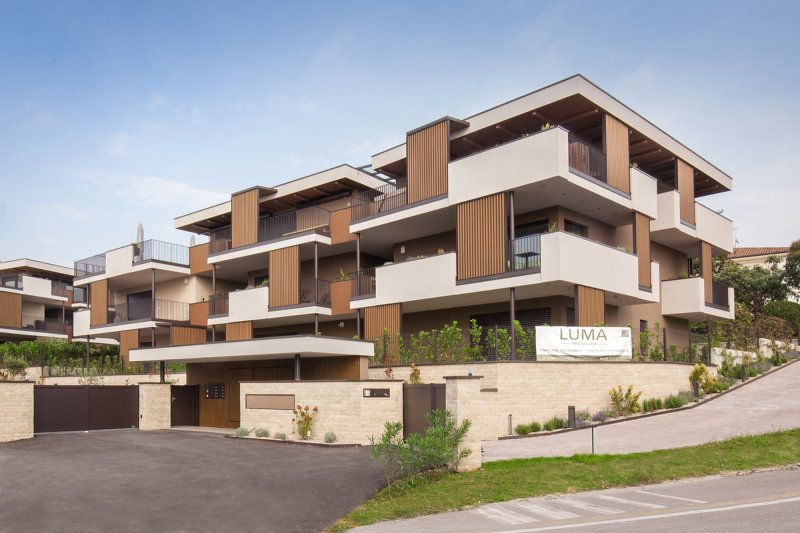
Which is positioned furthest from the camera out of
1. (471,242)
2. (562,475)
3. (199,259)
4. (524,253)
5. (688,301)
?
(199,259)

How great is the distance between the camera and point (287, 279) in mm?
34125

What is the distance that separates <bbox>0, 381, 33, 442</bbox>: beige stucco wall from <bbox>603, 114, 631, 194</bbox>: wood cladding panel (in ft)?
72.2

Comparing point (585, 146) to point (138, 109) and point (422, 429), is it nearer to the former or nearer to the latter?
point (422, 429)

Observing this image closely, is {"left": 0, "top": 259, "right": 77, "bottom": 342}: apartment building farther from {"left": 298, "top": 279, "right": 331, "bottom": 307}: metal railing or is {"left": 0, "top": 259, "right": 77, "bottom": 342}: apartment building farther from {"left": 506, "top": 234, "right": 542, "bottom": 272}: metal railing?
{"left": 506, "top": 234, "right": 542, "bottom": 272}: metal railing

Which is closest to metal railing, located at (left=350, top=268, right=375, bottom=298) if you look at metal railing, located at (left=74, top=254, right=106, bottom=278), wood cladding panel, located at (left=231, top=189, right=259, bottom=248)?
wood cladding panel, located at (left=231, top=189, right=259, bottom=248)

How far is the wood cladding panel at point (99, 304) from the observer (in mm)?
43781

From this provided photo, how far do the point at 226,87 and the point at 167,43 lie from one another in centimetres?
273

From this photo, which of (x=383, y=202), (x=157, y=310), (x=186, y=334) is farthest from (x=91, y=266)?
(x=383, y=202)

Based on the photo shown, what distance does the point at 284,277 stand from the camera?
34250mm

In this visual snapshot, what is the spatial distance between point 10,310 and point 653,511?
168 feet

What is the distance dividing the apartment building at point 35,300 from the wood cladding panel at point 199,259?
18.6m

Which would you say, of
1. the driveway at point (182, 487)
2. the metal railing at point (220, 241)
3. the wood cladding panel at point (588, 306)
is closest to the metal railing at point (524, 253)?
the wood cladding panel at point (588, 306)

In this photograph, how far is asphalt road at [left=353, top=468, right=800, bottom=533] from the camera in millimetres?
10016

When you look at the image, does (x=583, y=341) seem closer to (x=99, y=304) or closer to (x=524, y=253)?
(x=524, y=253)
